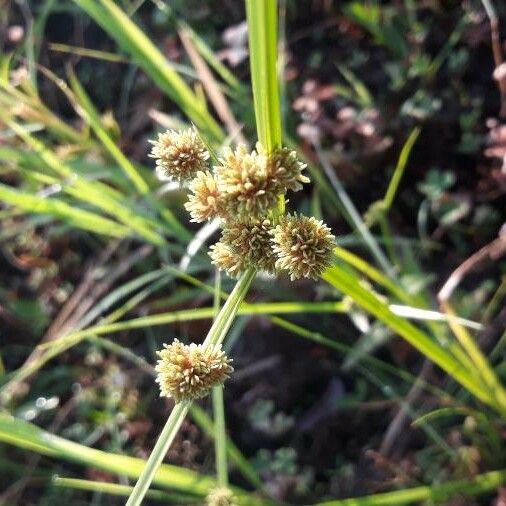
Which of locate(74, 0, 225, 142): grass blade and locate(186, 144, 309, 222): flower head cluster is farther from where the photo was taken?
locate(74, 0, 225, 142): grass blade

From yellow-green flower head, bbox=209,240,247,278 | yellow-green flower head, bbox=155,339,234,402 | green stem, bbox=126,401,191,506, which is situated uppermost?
yellow-green flower head, bbox=209,240,247,278

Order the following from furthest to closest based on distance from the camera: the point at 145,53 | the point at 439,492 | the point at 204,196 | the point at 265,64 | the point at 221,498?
the point at 145,53 < the point at 439,492 < the point at 221,498 < the point at 204,196 < the point at 265,64

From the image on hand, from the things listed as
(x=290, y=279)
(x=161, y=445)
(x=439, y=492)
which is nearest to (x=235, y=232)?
(x=161, y=445)

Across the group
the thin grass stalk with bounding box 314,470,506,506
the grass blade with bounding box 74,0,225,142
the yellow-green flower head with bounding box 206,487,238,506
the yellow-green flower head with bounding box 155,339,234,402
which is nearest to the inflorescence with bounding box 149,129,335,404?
the yellow-green flower head with bounding box 155,339,234,402

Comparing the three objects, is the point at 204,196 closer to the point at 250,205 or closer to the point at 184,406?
the point at 250,205

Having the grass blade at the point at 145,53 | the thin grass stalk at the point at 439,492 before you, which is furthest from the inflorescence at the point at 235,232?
the grass blade at the point at 145,53

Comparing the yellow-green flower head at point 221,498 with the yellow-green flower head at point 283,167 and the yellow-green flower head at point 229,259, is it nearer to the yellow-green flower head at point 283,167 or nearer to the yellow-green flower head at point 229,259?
the yellow-green flower head at point 229,259

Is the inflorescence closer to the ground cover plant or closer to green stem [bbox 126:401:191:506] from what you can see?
green stem [bbox 126:401:191:506]
